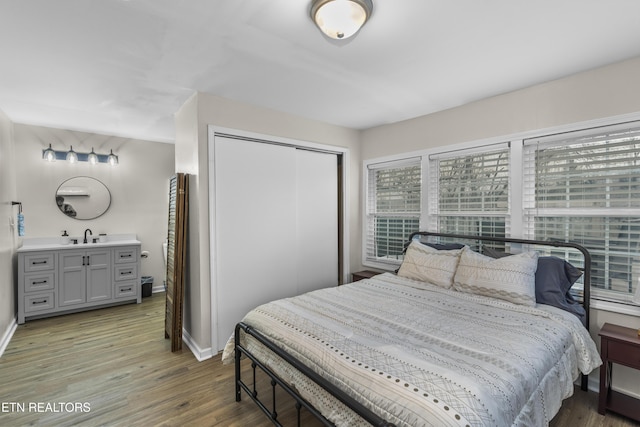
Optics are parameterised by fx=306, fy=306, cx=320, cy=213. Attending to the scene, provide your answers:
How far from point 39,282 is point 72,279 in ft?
1.07

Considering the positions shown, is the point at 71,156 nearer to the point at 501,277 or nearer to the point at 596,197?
the point at 501,277

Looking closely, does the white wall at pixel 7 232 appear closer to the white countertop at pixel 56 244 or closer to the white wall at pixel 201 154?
the white countertop at pixel 56 244

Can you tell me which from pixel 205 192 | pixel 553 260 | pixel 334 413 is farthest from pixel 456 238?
pixel 205 192

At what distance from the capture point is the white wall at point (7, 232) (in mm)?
3198

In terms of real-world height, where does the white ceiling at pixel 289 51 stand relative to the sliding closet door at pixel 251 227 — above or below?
above

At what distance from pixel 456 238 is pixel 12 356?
4.61 m

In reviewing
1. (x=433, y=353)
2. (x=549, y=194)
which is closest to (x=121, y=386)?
(x=433, y=353)

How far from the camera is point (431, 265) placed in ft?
9.51

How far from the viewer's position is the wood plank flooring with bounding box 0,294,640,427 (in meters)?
2.08

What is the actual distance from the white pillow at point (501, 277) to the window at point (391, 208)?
43.5 inches

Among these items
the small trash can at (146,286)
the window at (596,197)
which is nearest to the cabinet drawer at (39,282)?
the small trash can at (146,286)

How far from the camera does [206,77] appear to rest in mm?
2564

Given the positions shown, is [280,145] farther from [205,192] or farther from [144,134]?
[144,134]

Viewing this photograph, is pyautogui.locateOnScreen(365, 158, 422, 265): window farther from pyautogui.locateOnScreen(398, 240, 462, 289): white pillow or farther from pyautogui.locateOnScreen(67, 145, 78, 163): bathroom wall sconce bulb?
pyautogui.locateOnScreen(67, 145, 78, 163): bathroom wall sconce bulb
